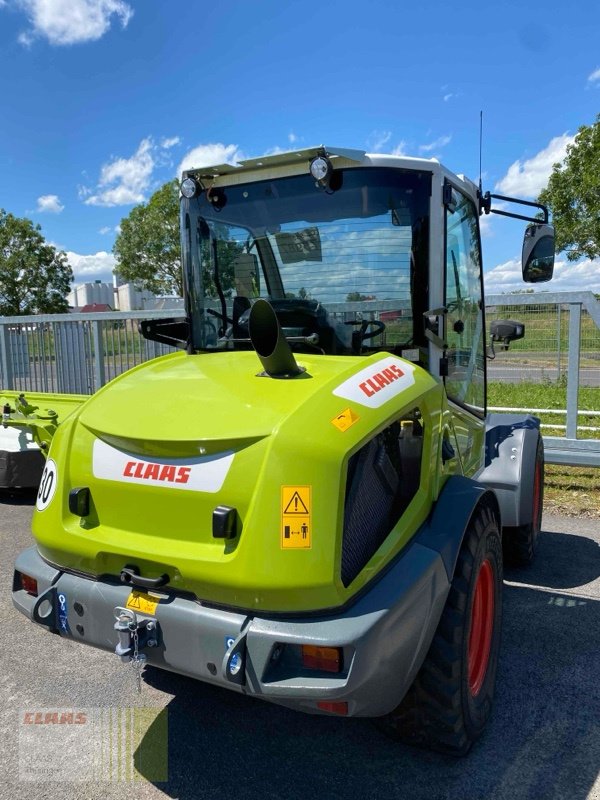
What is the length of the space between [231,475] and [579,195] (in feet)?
49.2

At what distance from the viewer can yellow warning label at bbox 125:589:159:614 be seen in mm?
2043

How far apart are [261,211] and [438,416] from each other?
141 centimetres

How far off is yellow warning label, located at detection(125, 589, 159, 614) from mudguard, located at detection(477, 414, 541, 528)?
7.40ft

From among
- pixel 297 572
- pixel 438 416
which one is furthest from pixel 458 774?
pixel 438 416

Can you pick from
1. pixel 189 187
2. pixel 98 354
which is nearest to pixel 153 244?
pixel 98 354

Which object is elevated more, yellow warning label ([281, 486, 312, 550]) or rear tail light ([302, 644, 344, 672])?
yellow warning label ([281, 486, 312, 550])

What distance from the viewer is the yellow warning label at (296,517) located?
1.85 m

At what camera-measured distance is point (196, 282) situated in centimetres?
337

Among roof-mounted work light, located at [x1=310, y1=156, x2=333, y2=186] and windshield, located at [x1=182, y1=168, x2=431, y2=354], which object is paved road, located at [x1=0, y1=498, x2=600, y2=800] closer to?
windshield, located at [x1=182, y1=168, x2=431, y2=354]

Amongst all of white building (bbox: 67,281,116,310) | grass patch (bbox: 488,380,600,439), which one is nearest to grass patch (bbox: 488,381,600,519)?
grass patch (bbox: 488,380,600,439)

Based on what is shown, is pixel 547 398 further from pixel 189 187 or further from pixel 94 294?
pixel 94 294

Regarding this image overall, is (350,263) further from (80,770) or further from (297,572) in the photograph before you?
(80,770)

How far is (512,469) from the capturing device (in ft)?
12.2

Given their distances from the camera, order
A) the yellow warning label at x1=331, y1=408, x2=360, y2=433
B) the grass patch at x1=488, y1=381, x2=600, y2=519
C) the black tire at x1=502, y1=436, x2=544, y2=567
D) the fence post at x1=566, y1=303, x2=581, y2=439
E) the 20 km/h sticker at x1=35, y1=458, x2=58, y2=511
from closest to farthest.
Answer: the yellow warning label at x1=331, y1=408, x2=360, y2=433, the 20 km/h sticker at x1=35, y1=458, x2=58, y2=511, the black tire at x1=502, y1=436, x2=544, y2=567, the grass patch at x1=488, y1=381, x2=600, y2=519, the fence post at x1=566, y1=303, x2=581, y2=439
